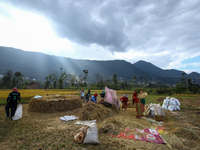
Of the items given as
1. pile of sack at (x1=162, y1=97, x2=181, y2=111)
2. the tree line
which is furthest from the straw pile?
the tree line

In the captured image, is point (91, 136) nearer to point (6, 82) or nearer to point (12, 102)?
point (12, 102)

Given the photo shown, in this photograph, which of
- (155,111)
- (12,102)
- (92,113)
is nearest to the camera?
(12,102)

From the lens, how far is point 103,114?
6.85m

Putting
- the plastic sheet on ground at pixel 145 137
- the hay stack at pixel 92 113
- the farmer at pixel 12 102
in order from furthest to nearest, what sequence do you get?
the hay stack at pixel 92 113 → the farmer at pixel 12 102 → the plastic sheet on ground at pixel 145 137

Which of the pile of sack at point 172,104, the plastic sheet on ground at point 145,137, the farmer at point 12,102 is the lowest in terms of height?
the plastic sheet on ground at point 145,137

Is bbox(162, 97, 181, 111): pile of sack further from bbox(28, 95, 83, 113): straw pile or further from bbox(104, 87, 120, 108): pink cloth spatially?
bbox(28, 95, 83, 113): straw pile

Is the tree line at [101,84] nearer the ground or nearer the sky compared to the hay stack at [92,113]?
nearer the sky

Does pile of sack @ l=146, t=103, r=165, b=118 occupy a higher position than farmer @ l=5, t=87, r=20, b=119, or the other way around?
farmer @ l=5, t=87, r=20, b=119

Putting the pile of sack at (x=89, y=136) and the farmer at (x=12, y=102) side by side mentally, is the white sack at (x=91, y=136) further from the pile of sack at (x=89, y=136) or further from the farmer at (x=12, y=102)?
the farmer at (x=12, y=102)

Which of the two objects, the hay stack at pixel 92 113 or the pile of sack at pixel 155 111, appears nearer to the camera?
the hay stack at pixel 92 113

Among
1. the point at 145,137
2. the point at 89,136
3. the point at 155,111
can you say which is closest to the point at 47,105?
the point at 89,136

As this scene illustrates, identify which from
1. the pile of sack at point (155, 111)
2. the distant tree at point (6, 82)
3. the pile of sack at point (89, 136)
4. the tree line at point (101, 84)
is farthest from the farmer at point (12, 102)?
the distant tree at point (6, 82)

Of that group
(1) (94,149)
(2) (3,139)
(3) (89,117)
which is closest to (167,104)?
(3) (89,117)

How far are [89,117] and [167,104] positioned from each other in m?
7.90
